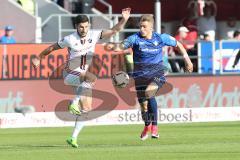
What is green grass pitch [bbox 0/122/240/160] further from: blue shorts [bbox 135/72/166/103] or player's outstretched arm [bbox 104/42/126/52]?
player's outstretched arm [bbox 104/42/126/52]

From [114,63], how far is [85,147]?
34.1 ft

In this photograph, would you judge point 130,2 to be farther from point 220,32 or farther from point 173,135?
point 173,135

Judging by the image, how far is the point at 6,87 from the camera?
24.1 m

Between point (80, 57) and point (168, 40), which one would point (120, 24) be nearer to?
point (80, 57)

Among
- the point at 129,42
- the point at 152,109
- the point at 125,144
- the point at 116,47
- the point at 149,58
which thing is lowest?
the point at 125,144

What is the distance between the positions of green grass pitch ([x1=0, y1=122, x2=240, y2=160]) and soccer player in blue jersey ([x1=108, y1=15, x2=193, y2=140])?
0.41 metres

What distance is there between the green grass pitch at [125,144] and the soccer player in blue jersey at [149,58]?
0.41m

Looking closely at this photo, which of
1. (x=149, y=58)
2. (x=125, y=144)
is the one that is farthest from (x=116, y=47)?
(x=125, y=144)

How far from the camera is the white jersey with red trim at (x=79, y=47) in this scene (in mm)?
15445

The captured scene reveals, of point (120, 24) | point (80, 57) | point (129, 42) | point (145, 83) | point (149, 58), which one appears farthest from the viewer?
point (145, 83)

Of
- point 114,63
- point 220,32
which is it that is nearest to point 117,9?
point 220,32

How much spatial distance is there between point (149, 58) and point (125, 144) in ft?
7.03

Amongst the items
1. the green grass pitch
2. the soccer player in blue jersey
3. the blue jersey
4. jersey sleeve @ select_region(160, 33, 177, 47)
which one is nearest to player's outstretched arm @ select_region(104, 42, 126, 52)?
the soccer player in blue jersey

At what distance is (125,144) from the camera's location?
15180 millimetres
